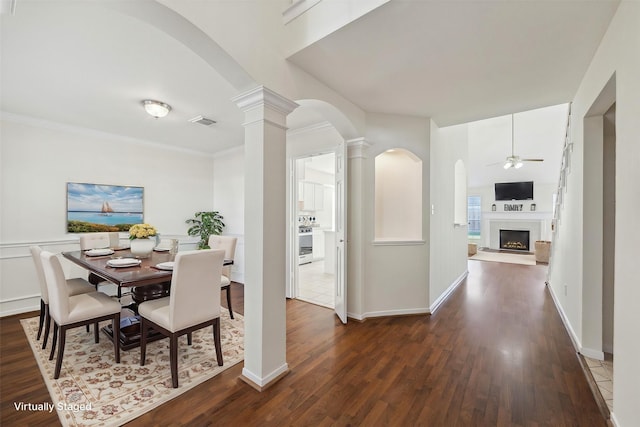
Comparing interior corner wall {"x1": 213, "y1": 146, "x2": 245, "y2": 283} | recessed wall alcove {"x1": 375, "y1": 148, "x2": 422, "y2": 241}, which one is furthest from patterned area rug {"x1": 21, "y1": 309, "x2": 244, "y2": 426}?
interior corner wall {"x1": 213, "y1": 146, "x2": 245, "y2": 283}

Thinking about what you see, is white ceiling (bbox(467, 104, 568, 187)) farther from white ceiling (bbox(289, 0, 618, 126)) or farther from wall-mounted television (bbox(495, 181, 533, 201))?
white ceiling (bbox(289, 0, 618, 126))

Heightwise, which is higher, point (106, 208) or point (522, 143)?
point (522, 143)

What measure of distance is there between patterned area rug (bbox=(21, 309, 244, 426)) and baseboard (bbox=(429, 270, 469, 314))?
2517 mm

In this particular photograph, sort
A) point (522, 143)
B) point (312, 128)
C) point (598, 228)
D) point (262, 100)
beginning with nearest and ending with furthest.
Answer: point (262, 100) → point (598, 228) → point (312, 128) → point (522, 143)

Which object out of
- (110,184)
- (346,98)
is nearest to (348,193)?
(346,98)

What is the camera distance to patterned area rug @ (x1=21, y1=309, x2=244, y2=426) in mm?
1726

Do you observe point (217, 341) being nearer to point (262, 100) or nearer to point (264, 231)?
point (264, 231)

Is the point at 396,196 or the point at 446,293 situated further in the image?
the point at 446,293

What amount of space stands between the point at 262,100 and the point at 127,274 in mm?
1724

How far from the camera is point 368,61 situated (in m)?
2.19

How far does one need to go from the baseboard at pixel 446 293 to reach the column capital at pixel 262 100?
3.08 metres

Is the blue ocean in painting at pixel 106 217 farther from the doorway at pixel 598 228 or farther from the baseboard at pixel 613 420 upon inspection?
the doorway at pixel 598 228

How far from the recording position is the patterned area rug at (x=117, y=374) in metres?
1.73

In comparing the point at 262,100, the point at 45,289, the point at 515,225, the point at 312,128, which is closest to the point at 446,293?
the point at 312,128
